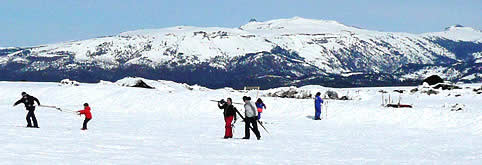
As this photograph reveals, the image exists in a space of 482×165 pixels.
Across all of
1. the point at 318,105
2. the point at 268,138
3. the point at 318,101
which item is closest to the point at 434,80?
the point at 318,105

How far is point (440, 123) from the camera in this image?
33688 millimetres

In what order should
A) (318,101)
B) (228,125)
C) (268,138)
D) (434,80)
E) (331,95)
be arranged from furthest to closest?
(434,80), (331,95), (318,101), (268,138), (228,125)

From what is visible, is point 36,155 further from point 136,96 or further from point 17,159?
point 136,96

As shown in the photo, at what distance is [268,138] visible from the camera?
24.9m

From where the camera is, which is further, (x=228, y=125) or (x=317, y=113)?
(x=317, y=113)

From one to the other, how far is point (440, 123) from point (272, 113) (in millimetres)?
12497

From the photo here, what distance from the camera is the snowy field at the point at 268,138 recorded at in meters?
17.2

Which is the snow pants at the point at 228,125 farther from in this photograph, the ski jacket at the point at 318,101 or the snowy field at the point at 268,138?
the ski jacket at the point at 318,101

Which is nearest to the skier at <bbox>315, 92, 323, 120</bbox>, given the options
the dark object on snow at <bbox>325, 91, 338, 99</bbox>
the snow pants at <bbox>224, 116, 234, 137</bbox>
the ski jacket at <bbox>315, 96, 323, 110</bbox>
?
the ski jacket at <bbox>315, 96, 323, 110</bbox>

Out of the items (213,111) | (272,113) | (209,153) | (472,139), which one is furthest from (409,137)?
(213,111)

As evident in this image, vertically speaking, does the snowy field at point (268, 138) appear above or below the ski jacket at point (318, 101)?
below

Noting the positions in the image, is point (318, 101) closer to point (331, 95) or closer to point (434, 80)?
point (331, 95)

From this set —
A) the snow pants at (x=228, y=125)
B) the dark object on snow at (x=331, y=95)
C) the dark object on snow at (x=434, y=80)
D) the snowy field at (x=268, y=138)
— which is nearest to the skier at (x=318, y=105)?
the snowy field at (x=268, y=138)

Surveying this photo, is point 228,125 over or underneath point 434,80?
underneath
